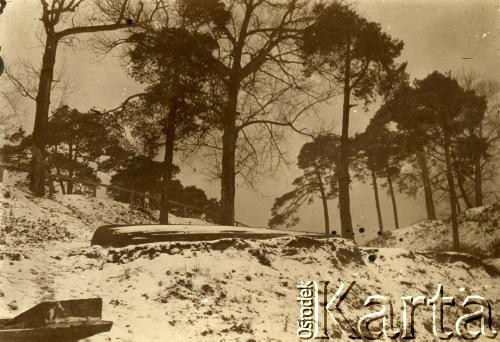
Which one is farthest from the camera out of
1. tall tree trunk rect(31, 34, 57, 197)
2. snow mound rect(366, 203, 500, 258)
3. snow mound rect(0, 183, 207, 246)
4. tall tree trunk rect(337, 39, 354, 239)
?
snow mound rect(366, 203, 500, 258)

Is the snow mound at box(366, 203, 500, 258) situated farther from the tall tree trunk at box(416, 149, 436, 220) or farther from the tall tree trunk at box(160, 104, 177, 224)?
the tall tree trunk at box(160, 104, 177, 224)

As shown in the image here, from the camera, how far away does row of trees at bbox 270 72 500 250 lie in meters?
24.5

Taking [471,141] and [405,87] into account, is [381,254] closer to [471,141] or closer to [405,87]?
[405,87]

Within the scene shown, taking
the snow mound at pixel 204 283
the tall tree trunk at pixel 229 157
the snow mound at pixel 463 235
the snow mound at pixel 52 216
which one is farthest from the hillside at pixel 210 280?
the snow mound at pixel 463 235

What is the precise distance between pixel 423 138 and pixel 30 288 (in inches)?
919

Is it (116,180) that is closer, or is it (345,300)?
(345,300)

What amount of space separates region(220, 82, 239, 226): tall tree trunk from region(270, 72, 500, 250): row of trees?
3525 millimetres

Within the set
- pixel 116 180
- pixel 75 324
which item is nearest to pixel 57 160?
pixel 116 180

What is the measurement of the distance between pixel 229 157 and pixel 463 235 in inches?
623

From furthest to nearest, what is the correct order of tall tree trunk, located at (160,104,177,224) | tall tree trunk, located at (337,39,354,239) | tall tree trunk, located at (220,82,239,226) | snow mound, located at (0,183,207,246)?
1. tall tree trunk, located at (160,104,177,224)
2. tall tree trunk, located at (337,39,354,239)
3. tall tree trunk, located at (220,82,239,226)
4. snow mound, located at (0,183,207,246)

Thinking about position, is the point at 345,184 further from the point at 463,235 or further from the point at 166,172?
the point at 463,235

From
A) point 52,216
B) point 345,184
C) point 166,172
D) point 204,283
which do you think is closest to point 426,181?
point 345,184

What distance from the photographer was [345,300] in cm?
950

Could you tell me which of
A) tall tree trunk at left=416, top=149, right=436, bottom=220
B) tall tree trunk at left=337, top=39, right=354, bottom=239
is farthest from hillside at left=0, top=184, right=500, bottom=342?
tall tree trunk at left=416, top=149, right=436, bottom=220
